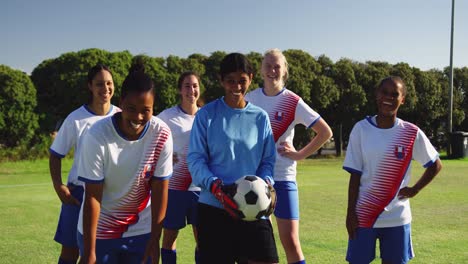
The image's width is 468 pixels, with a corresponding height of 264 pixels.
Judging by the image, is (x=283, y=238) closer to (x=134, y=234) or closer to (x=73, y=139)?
(x=134, y=234)

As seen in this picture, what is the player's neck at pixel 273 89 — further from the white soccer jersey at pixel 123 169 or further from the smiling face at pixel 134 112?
the smiling face at pixel 134 112

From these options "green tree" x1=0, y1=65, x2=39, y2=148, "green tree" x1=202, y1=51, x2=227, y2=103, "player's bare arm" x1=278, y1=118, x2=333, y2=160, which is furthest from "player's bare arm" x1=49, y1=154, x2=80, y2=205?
"green tree" x1=202, y1=51, x2=227, y2=103

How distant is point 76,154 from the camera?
4477 mm

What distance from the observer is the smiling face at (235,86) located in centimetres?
354

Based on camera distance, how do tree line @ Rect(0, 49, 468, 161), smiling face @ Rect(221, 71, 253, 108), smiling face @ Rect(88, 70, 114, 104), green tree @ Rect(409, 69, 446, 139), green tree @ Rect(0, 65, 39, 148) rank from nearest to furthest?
smiling face @ Rect(221, 71, 253, 108)
smiling face @ Rect(88, 70, 114, 104)
green tree @ Rect(0, 65, 39, 148)
tree line @ Rect(0, 49, 468, 161)
green tree @ Rect(409, 69, 446, 139)

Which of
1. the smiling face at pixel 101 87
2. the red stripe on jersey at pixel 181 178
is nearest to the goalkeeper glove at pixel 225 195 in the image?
the smiling face at pixel 101 87

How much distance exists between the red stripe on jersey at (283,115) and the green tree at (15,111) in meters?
23.4

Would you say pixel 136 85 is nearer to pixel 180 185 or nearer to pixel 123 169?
pixel 123 169

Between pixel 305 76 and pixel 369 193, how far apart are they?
97.0 ft

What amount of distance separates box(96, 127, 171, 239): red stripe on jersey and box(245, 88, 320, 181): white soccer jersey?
5.59 ft

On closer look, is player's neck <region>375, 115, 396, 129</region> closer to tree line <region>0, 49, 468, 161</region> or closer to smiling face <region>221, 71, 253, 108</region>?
smiling face <region>221, 71, 253, 108</region>

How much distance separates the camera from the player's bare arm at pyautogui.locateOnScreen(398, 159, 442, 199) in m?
4.25

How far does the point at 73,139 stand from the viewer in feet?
15.1

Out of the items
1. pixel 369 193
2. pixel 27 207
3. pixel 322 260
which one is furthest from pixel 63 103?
pixel 369 193
